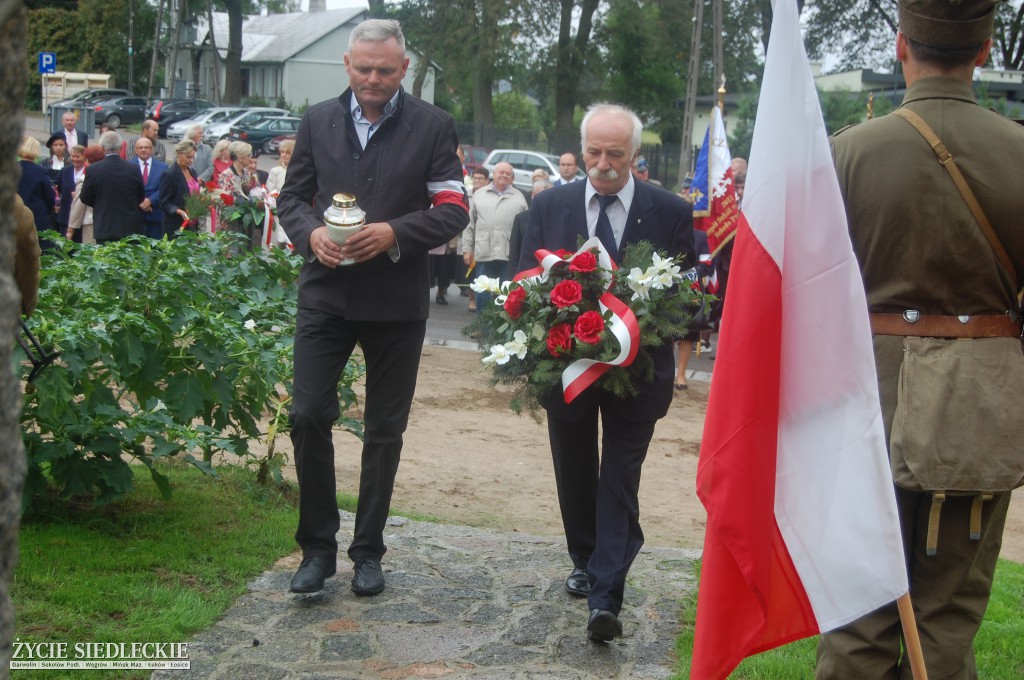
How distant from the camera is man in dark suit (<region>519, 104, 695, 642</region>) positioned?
4676 millimetres

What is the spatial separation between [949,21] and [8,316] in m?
2.62

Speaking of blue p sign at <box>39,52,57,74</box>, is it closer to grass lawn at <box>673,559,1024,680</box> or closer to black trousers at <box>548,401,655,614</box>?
black trousers at <box>548,401,655,614</box>

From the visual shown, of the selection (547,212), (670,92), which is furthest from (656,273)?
(670,92)

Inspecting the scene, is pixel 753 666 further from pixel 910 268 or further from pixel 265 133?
pixel 265 133

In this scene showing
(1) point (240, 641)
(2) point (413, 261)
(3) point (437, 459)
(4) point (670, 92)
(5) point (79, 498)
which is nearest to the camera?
(1) point (240, 641)

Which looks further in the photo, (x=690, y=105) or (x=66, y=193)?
(x=690, y=105)

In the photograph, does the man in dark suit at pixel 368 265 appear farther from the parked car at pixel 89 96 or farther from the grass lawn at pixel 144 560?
the parked car at pixel 89 96

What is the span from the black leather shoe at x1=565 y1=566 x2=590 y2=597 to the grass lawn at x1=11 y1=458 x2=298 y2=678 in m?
1.34

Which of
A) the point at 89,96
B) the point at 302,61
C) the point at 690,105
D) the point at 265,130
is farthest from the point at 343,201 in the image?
the point at 302,61

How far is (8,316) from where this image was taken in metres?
1.49

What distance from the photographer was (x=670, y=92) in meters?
63.9

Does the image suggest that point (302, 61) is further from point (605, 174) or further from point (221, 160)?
point (605, 174)

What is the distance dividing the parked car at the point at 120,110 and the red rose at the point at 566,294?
4675 centimetres

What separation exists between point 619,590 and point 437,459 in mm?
4183
